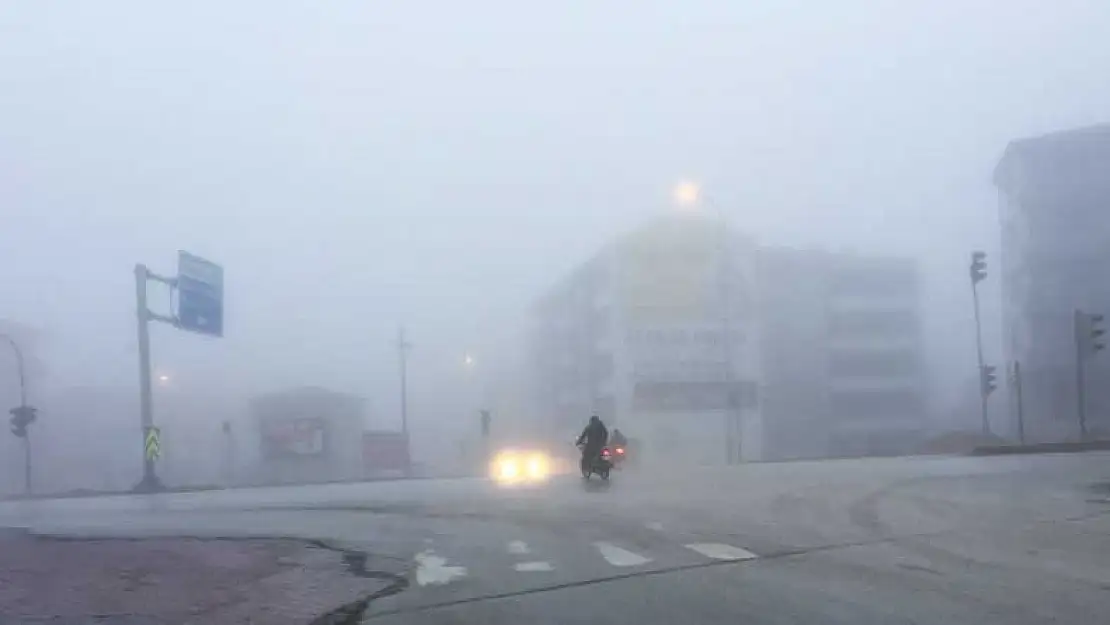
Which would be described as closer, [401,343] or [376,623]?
[376,623]

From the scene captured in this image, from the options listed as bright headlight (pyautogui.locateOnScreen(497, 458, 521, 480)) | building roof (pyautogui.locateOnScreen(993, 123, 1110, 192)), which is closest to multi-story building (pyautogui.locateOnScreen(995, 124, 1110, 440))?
building roof (pyautogui.locateOnScreen(993, 123, 1110, 192))

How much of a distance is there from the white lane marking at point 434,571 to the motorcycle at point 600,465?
1893 cm

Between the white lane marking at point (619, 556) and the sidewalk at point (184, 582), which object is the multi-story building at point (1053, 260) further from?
the sidewalk at point (184, 582)

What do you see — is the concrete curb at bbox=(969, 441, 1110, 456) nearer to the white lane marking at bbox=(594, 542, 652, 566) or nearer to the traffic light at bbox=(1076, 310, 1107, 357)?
the traffic light at bbox=(1076, 310, 1107, 357)

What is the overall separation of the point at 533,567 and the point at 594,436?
20649 millimetres

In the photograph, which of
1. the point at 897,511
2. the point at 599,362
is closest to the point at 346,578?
the point at 897,511

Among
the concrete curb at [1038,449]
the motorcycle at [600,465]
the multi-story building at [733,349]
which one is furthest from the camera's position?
the multi-story building at [733,349]

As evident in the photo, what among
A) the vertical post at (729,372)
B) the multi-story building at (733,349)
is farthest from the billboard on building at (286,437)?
the vertical post at (729,372)

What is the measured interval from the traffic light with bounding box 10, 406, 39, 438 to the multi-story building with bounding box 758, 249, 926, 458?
25399 mm

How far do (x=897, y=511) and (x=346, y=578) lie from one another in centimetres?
831

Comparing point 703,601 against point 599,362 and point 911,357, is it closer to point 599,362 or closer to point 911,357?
point 911,357

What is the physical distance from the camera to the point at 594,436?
3191 centimetres

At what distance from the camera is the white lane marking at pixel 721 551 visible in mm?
11648

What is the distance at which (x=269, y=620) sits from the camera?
8.60m
